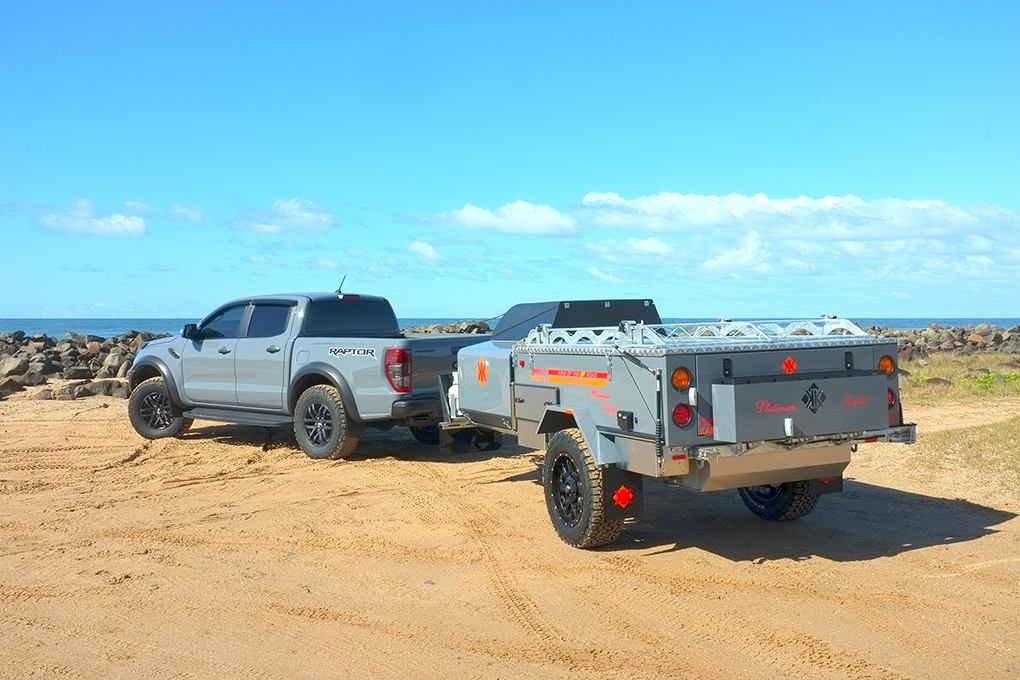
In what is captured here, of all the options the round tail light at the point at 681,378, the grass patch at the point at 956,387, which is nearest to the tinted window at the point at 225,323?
the round tail light at the point at 681,378

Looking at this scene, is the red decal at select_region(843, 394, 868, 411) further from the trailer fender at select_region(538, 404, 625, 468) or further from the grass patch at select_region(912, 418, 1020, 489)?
the grass patch at select_region(912, 418, 1020, 489)

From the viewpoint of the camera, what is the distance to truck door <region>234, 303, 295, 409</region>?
1107cm

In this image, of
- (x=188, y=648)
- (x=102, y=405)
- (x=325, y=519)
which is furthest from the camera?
(x=102, y=405)

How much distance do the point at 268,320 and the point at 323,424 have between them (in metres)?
1.67

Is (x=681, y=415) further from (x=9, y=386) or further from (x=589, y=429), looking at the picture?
(x=9, y=386)

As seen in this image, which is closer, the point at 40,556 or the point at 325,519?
the point at 40,556

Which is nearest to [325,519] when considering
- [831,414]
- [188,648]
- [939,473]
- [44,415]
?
[188,648]

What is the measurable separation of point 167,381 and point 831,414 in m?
9.23

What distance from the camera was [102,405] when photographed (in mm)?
16078

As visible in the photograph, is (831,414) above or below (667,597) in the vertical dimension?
above

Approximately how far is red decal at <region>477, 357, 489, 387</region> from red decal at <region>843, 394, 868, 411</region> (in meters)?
3.20

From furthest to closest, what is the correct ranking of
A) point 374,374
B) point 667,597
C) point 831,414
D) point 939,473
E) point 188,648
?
point 374,374 < point 939,473 < point 831,414 < point 667,597 < point 188,648

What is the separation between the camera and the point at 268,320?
11398 mm

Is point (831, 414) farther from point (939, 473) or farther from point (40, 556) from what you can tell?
point (40, 556)
